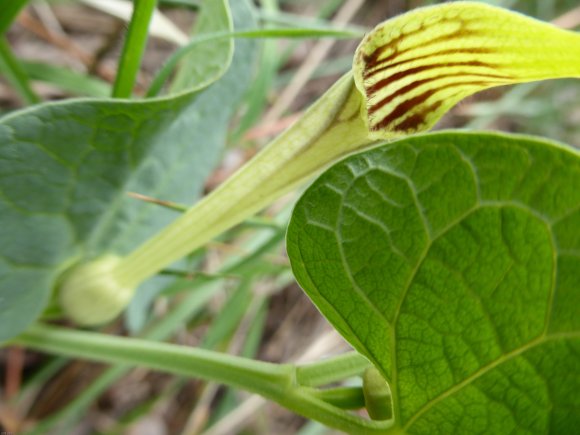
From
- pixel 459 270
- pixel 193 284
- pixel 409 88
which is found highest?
pixel 409 88

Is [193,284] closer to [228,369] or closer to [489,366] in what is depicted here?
[228,369]

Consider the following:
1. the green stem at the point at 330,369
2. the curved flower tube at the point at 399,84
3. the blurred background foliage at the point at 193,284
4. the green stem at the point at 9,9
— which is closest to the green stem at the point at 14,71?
the blurred background foliage at the point at 193,284

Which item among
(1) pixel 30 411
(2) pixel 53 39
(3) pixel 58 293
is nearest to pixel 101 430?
(1) pixel 30 411

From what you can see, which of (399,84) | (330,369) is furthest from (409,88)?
(330,369)

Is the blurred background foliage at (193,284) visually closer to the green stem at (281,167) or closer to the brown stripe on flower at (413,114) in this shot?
the green stem at (281,167)

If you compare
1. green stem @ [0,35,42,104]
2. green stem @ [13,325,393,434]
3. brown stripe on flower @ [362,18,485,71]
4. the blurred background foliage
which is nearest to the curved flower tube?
brown stripe on flower @ [362,18,485,71]
